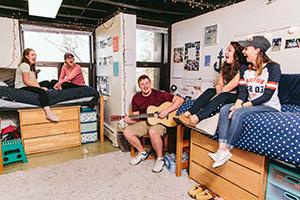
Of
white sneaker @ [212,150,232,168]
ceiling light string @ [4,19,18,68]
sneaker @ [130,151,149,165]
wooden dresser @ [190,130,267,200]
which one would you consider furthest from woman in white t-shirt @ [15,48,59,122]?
white sneaker @ [212,150,232,168]

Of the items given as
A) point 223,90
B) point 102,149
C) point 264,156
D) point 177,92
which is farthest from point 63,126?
point 264,156

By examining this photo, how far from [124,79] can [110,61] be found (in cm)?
55

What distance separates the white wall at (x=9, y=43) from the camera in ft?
10.9

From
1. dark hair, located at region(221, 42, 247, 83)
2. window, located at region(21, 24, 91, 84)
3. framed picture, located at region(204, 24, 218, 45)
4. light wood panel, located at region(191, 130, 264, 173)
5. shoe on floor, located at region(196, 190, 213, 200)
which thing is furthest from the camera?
window, located at region(21, 24, 91, 84)

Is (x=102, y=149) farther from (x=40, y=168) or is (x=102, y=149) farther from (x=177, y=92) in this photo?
(x=177, y=92)

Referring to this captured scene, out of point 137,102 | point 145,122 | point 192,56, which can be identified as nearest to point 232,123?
point 145,122

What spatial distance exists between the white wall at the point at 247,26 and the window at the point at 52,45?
1917mm

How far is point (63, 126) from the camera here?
3068 mm

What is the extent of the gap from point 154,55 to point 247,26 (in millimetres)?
1803

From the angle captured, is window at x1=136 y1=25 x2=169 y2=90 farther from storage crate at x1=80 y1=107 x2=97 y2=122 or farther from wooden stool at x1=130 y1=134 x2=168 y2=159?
wooden stool at x1=130 y1=134 x2=168 y2=159

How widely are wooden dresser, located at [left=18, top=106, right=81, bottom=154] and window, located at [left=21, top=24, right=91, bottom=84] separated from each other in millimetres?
1089

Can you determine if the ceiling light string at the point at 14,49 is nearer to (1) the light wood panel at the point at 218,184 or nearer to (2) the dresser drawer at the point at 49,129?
(2) the dresser drawer at the point at 49,129

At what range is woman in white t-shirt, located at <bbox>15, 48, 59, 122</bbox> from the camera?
2.77 m

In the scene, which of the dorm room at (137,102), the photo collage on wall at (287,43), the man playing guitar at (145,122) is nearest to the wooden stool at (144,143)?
the dorm room at (137,102)
